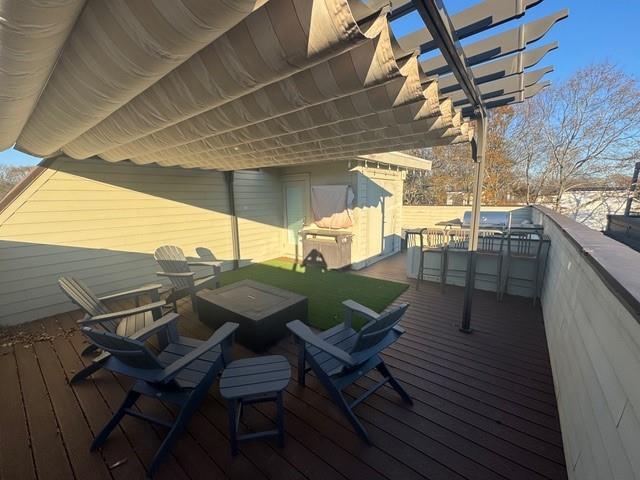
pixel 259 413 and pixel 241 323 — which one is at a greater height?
pixel 241 323

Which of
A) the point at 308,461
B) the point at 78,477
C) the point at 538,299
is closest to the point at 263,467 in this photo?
the point at 308,461

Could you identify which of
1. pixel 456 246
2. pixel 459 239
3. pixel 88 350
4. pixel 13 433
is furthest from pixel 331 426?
pixel 459 239

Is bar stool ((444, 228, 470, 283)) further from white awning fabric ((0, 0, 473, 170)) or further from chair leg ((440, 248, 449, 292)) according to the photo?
white awning fabric ((0, 0, 473, 170))

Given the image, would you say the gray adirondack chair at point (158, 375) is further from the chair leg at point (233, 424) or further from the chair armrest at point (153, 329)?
the chair leg at point (233, 424)

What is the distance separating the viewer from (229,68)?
4.36 ft

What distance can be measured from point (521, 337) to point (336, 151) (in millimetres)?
3363

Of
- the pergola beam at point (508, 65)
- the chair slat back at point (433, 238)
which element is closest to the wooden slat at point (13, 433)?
the pergola beam at point (508, 65)

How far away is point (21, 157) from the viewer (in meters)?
3.67

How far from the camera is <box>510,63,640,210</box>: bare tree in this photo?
10.1 metres

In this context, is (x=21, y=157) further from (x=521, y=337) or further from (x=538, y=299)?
(x=538, y=299)

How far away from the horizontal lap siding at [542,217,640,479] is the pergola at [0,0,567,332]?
1.50 meters

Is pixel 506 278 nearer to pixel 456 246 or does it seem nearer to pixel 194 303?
pixel 456 246

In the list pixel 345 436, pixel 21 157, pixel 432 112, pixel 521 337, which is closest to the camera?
pixel 345 436

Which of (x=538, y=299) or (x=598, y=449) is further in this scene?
(x=538, y=299)
